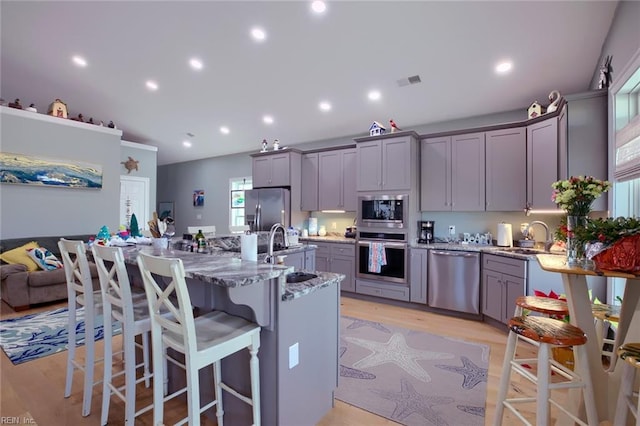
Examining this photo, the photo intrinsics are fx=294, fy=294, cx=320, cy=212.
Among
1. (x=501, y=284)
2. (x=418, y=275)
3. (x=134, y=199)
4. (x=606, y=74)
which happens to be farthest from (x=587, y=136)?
(x=134, y=199)

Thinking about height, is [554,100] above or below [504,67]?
below

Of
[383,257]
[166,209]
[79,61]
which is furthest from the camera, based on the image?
[166,209]

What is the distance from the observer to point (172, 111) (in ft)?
19.4

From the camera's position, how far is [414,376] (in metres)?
2.41

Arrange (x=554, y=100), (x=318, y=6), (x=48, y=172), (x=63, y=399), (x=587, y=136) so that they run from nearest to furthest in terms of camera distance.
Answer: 1. (x=63, y=399)
2. (x=587, y=136)
3. (x=318, y=6)
4. (x=554, y=100)
5. (x=48, y=172)

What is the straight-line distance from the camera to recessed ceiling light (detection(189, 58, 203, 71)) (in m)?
4.23

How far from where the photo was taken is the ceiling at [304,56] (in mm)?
2951

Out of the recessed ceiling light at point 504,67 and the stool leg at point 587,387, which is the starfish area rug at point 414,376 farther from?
the recessed ceiling light at point 504,67

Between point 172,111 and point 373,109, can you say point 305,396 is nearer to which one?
point 373,109

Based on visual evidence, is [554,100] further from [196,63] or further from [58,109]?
[58,109]

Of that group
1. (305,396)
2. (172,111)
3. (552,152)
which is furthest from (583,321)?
(172,111)

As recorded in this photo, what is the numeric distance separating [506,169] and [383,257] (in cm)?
196

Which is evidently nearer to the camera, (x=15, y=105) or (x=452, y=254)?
(x=452, y=254)

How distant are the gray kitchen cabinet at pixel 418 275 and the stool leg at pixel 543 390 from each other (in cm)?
260
